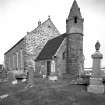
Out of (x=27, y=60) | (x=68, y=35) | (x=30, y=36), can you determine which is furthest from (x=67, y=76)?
(x=30, y=36)

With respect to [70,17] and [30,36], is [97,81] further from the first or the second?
[30,36]

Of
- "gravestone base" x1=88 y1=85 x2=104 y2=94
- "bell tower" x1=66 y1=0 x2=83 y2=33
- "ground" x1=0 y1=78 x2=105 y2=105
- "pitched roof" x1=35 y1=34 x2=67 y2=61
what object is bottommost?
"ground" x1=0 y1=78 x2=105 y2=105

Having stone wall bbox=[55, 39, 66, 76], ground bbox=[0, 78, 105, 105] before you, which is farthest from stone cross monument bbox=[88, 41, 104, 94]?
stone wall bbox=[55, 39, 66, 76]

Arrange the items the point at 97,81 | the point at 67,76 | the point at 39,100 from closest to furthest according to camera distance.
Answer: the point at 39,100
the point at 97,81
the point at 67,76

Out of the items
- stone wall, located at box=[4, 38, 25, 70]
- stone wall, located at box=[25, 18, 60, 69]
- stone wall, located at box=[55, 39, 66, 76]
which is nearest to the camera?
stone wall, located at box=[55, 39, 66, 76]

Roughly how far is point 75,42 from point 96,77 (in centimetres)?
1175

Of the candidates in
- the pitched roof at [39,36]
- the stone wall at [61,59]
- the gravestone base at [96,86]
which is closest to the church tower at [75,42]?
the stone wall at [61,59]

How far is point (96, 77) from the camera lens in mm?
11219

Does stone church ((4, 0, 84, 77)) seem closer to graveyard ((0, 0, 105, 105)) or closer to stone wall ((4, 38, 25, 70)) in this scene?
graveyard ((0, 0, 105, 105))

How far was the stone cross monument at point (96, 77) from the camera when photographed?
10.8 m

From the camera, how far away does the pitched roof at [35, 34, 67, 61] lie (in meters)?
23.4

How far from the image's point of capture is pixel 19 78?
18.8 metres

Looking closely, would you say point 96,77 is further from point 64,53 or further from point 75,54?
point 64,53

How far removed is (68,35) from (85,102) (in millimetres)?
15455
